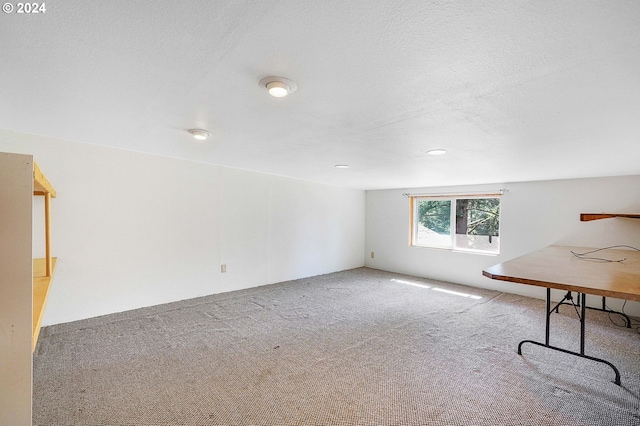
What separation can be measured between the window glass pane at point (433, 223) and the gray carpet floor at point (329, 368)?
1834mm

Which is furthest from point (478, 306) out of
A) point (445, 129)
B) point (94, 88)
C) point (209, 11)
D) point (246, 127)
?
point (94, 88)

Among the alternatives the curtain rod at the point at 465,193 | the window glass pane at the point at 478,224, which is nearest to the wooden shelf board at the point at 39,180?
the curtain rod at the point at 465,193

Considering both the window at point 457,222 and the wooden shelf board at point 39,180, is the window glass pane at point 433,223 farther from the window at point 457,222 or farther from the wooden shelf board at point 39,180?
the wooden shelf board at point 39,180

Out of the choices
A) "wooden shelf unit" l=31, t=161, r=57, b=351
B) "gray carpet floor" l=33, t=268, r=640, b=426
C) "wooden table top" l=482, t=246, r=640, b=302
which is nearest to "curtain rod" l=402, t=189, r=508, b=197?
"gray carpet floor" l=33, t=268, r=640, b=426

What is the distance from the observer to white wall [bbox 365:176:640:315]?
12.0 ft

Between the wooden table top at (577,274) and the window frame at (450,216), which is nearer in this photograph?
the wooden table top at (577,274)

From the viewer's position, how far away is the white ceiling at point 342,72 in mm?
969

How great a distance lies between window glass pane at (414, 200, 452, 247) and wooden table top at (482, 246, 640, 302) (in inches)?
97.0

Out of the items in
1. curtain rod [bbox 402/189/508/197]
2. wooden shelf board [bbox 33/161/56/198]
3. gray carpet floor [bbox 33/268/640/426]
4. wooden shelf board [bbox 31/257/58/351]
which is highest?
curtain rod [bbox 402/189/508/197]

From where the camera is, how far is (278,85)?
1443 millimetres

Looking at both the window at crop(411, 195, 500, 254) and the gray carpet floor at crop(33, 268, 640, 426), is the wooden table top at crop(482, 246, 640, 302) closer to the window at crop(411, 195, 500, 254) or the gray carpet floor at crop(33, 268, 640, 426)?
the gray carpet floor at crop(33, 268, 640, 426)

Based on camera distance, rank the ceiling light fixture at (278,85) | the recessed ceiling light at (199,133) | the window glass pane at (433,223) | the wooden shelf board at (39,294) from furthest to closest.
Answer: the window glass pane at (433,223), the recessed ceiling light at (199,133), the ceiling light fixture at (278,85), the wooden shelf board at (39,294)

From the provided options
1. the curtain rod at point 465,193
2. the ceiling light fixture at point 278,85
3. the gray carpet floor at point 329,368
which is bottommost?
the gray carpet floor at point 329,368

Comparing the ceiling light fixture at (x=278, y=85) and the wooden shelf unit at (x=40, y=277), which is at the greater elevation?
the ceiling light fixture at (x=278, y=85)
